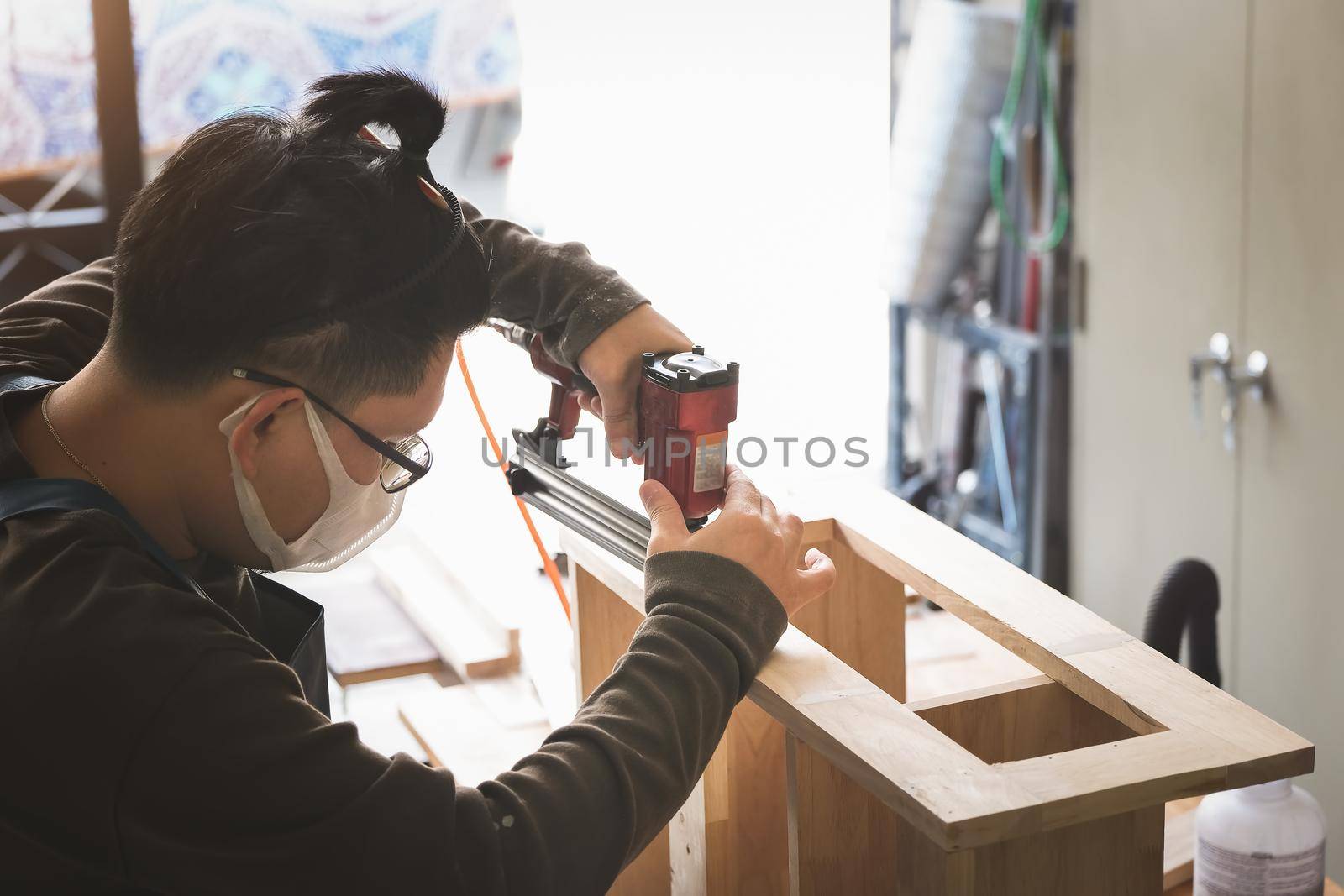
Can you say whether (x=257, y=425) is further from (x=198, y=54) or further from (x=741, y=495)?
(x=198, y=54)

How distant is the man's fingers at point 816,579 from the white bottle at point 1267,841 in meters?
0.46

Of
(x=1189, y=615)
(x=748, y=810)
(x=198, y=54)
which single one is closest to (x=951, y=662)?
(x=1189, y=615)

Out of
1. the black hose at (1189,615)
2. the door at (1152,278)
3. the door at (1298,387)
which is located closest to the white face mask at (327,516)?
the black hose at (1189,615)

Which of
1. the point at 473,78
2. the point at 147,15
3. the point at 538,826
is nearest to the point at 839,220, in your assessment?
the point at 473,78

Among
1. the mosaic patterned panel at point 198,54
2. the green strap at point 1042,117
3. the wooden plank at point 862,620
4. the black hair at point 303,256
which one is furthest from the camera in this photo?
the mosaic patterned panel at point 198,54

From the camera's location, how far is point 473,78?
326cm

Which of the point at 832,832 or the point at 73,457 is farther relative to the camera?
the point at 832,832

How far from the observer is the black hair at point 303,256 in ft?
3.09

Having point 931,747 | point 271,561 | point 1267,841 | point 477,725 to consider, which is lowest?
point 477,725

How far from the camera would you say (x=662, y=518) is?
3.87 ft

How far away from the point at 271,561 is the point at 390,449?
0.52ft

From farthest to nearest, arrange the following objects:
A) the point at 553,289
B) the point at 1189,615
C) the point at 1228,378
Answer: the point at 1228,378
the point at 1189,615
the point at 553,289

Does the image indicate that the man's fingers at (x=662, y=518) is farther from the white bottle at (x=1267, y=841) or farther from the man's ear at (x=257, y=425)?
the white bottle at (x=1267, y=841)

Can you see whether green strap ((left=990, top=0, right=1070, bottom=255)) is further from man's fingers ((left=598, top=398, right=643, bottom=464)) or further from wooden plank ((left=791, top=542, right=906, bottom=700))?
man's fingers ((left=598, top=398, right=643, bottom=464))
